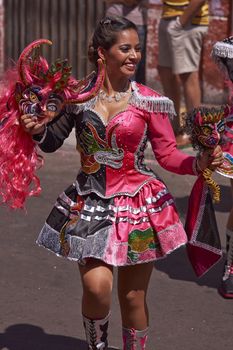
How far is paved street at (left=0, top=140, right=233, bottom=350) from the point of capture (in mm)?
5773

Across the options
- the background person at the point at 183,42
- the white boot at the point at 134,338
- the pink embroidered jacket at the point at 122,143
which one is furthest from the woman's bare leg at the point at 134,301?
the background person at the point at 183,42

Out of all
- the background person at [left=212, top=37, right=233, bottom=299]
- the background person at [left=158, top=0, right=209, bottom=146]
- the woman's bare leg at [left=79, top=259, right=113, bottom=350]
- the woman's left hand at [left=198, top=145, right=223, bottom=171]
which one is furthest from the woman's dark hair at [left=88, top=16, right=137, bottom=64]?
the background person at [left=158, top=0, right=209, bottom=146]

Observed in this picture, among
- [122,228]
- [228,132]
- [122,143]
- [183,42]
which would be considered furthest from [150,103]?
[183,42]

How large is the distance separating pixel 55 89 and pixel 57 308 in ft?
5.99

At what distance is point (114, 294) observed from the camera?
650 centimetres

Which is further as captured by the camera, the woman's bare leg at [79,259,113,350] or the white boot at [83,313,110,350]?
the white boot at [83,313,110,350]

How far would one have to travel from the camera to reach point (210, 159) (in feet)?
15.8

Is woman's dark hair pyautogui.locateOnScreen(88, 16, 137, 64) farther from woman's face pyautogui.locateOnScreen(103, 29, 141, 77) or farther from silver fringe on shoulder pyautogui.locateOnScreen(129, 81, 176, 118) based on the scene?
silver fringe on shoulder pyautogui.locateOnScreen(129, 81, 176, 118)

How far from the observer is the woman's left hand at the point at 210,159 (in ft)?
15.7

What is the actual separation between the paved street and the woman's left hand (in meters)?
1.29

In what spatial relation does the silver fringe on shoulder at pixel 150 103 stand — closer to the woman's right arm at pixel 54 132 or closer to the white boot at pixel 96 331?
the woman's right arm at pixel 54 132

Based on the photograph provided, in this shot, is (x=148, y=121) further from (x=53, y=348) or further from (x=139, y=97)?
(x=53, y=348)

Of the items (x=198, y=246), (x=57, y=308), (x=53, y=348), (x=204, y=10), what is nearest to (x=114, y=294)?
(x=57, y=308)

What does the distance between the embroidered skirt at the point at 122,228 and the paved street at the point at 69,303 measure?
95cm
